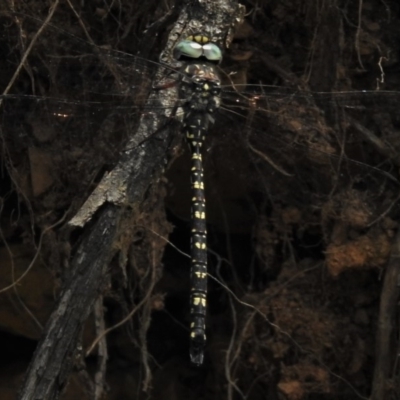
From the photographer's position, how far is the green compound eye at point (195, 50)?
2088 mm

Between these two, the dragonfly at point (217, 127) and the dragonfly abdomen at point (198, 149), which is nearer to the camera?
the dragonfly abdomen at point (198, 149)

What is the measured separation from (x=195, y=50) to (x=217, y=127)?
382 mm

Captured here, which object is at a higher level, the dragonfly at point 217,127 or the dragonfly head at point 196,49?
the dragonfly head at point 196,49

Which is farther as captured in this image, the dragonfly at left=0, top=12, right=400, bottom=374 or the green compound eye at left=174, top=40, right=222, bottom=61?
the dragonfly at left=0, top=12, right=400, bottom=374

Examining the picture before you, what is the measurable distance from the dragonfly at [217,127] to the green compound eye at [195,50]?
0.04 m

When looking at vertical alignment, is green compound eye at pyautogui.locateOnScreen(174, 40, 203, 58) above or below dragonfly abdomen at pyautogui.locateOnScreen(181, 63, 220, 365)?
above

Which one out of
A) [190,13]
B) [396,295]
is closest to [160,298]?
[396,295]

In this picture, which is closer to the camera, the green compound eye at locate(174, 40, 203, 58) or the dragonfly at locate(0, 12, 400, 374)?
the green compound eye at locate(174, 40, 203, 58)

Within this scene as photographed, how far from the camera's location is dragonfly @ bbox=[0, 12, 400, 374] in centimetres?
222

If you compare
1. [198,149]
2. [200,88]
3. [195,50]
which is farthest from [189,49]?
[198,149]

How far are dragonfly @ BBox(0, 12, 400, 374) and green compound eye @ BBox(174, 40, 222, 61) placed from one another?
4 centimetres

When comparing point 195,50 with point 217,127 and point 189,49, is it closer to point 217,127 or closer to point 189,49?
point 189,49

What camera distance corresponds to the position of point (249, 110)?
234 centimetres

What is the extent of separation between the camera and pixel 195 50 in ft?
6.88
